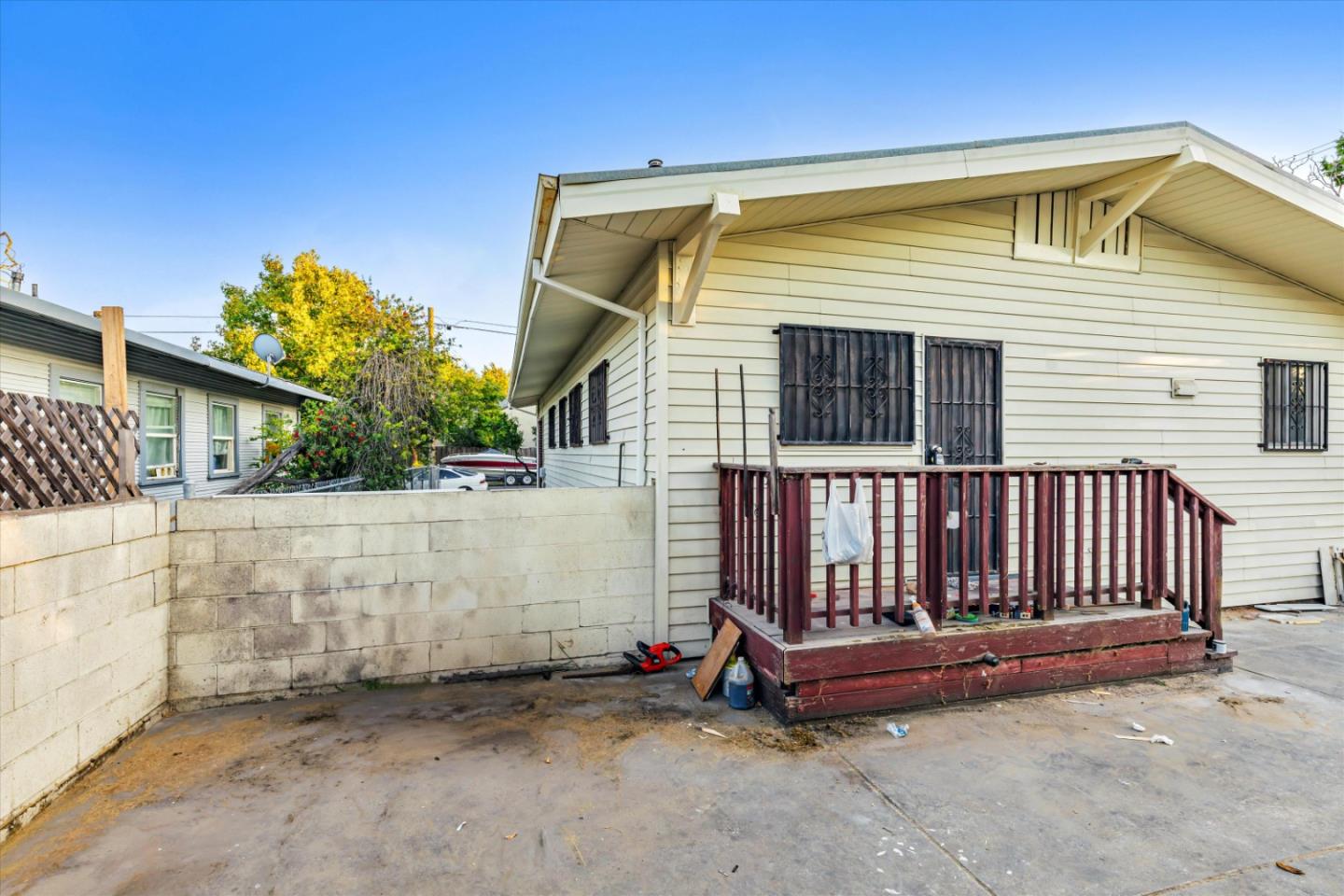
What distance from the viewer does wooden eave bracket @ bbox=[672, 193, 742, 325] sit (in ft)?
11.8

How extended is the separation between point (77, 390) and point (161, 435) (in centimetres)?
160

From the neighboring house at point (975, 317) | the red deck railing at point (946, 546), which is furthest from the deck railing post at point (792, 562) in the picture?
the neighboring house at point (975, 317)

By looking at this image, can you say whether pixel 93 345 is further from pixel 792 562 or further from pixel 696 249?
pixel 792 562

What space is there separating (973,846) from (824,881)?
0.63 m

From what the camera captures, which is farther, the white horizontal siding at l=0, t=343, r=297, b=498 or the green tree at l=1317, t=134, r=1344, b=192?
the green tree at l=1317, t=134, r=1344, b=192

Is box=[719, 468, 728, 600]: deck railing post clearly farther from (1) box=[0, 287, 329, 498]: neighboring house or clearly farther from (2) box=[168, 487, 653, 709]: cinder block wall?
(1) box=[0, 287, 329, 498]: neighboring house

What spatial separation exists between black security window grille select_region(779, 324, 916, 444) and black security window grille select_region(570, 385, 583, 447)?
14.6 ft

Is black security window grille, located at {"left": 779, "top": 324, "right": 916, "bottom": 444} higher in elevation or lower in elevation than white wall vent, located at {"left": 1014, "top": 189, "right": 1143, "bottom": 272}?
lower

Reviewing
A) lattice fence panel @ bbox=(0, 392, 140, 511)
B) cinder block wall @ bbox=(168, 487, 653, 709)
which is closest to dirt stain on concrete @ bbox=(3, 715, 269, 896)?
cinder block wall @ bbox=(168, 487, 653, 709)

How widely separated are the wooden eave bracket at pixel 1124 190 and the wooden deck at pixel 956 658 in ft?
9.89

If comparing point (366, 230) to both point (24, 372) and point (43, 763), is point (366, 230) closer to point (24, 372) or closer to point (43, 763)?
point (24, 372)

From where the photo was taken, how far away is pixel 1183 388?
547 cm

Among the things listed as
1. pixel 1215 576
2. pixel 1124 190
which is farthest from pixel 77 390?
pixel 1215 576

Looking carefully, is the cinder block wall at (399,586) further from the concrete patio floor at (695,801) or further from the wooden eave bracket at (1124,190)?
the wooden eave bracket at (1124,190)
